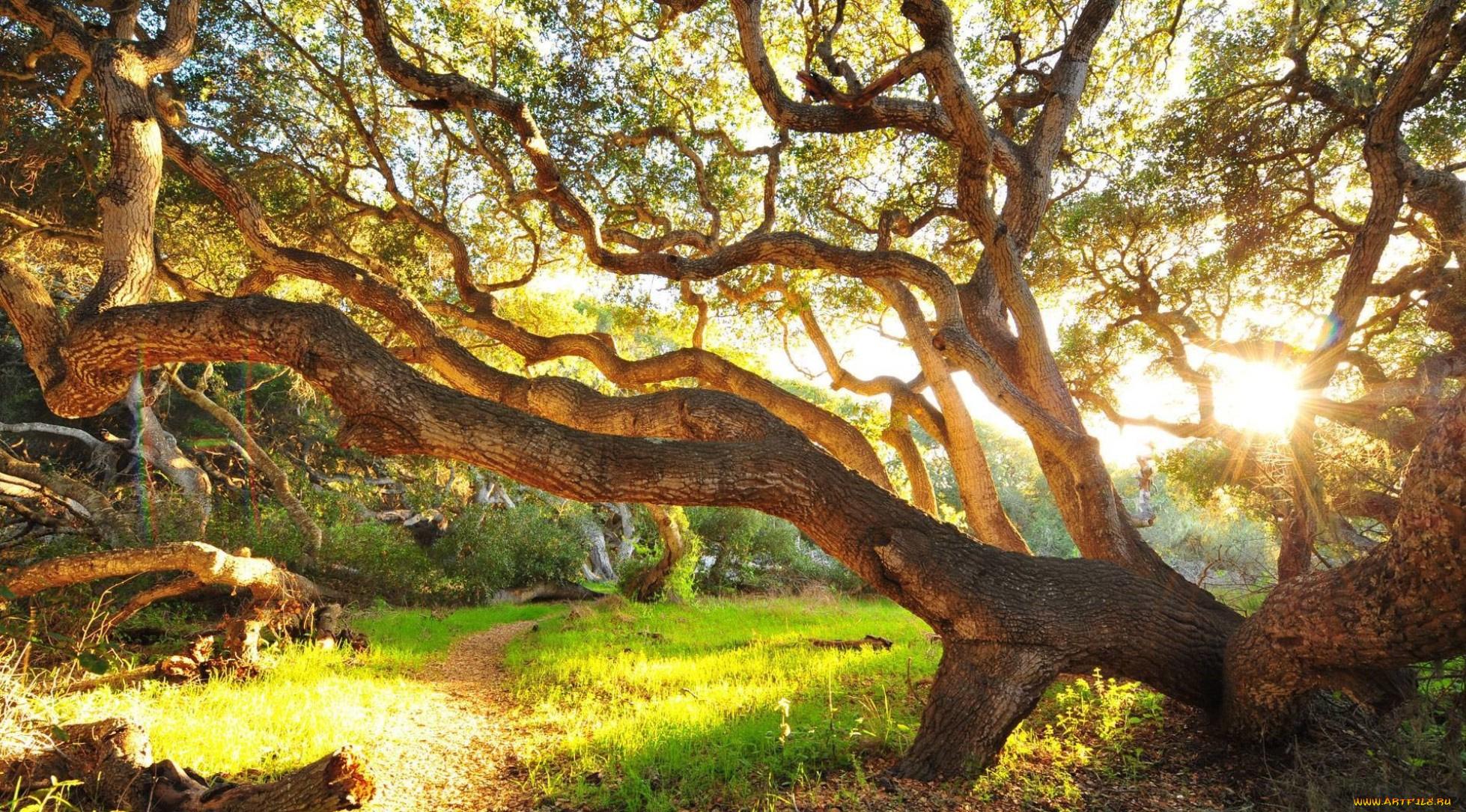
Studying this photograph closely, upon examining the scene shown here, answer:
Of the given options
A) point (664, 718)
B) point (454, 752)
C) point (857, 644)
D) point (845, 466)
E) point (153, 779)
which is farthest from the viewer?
point (857, 644)

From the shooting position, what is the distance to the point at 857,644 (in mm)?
8461

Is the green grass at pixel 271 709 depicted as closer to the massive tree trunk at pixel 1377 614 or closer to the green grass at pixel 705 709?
the green grass at pixel 705 709

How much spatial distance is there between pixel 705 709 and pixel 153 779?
133 inches

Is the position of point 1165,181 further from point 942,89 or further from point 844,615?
point 844,615

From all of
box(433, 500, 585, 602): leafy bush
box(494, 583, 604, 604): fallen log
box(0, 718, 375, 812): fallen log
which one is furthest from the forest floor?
box(494, 583, 604, 604): fallen log

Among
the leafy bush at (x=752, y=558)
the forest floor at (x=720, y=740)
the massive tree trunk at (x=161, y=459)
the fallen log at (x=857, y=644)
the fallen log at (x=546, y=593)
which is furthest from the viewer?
the leafy bush at (x=752, y=558)

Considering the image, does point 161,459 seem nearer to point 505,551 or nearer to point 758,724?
point 505,551

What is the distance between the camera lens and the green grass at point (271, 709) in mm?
3887

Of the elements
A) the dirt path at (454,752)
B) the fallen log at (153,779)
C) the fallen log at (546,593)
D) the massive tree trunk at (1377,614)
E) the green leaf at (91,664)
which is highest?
the massive tree trunk at (1377,614)

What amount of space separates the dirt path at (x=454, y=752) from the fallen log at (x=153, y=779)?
0.77 metres

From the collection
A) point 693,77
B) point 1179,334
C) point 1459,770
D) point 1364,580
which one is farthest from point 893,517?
point 1179,334

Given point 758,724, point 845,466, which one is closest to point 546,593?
point 758,724

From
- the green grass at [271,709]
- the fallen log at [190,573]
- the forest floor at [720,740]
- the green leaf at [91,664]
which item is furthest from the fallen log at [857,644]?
the green leaf at [91,664]

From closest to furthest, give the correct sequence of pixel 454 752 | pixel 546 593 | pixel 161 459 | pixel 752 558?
pixel 454 752, pixel 161 459, pixel 546 593, pixel 752 558
